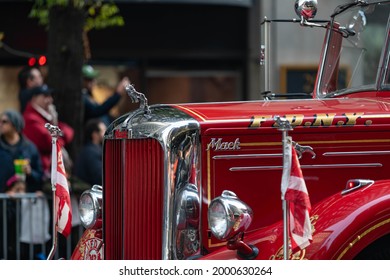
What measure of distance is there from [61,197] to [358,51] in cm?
229

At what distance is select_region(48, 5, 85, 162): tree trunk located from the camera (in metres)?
12.2

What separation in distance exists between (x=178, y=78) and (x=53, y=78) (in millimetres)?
6086

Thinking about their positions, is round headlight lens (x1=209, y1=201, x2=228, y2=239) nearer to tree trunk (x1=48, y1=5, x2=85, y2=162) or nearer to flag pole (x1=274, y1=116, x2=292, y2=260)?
flag pole (x1=274, y1=116, x2=292, y2=260)

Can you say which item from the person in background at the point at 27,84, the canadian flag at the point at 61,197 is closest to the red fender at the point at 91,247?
the canadian flag at the point at 61,197

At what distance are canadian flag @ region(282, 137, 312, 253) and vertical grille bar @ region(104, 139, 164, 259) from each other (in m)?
0.95

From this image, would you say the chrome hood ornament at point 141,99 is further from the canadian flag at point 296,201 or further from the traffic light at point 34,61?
the traffic light at point 34,61

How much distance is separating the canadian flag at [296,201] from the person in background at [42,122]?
20.9ft

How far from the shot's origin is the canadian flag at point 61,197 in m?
6.59

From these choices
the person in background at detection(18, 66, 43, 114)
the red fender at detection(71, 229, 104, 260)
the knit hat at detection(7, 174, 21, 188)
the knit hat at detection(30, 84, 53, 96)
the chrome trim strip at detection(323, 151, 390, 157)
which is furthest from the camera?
the person in background at detection(18, 66, 43, 114)

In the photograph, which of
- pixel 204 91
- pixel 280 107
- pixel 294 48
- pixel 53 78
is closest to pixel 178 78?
pixel 204 91

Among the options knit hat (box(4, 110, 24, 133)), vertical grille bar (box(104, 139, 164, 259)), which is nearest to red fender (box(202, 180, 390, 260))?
vertical grille bar (box(104, 139, 164, 259))

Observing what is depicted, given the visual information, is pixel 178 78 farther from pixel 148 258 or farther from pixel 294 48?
pixel 148 258

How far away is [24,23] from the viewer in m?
17.2
